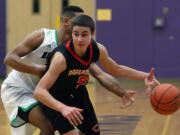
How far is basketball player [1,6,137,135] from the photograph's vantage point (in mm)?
4488

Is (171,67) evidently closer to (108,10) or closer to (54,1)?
(108,10)

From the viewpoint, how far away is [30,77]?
4.84 m

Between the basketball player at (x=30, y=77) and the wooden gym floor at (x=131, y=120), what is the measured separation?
7.20ft

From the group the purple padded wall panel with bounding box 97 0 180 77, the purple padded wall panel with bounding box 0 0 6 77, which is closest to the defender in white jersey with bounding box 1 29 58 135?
the purple padded wall panel with bounding box 97 0 180 77

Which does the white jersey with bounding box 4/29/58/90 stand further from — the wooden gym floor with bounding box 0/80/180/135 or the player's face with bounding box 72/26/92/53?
the wooden gym floor with bounding box 0/80/180/135

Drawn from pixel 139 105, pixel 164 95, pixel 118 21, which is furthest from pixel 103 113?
pixel 118 21

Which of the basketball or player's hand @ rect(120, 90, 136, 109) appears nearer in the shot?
player's hand @ rect(120, 90, 136, 109)

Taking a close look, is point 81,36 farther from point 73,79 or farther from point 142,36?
point 142,36

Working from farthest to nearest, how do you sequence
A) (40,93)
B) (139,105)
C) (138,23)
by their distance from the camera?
(138,23)
(139,105)
(40,93)

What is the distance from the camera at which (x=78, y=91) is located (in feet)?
14.6

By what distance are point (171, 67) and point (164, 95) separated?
7.69 meters

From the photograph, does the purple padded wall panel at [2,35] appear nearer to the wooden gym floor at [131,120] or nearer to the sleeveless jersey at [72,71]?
the wooden gym floor at [131,120]

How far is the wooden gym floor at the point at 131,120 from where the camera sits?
7.04 meters

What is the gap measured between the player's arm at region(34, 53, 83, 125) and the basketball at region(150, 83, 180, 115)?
1139mm
